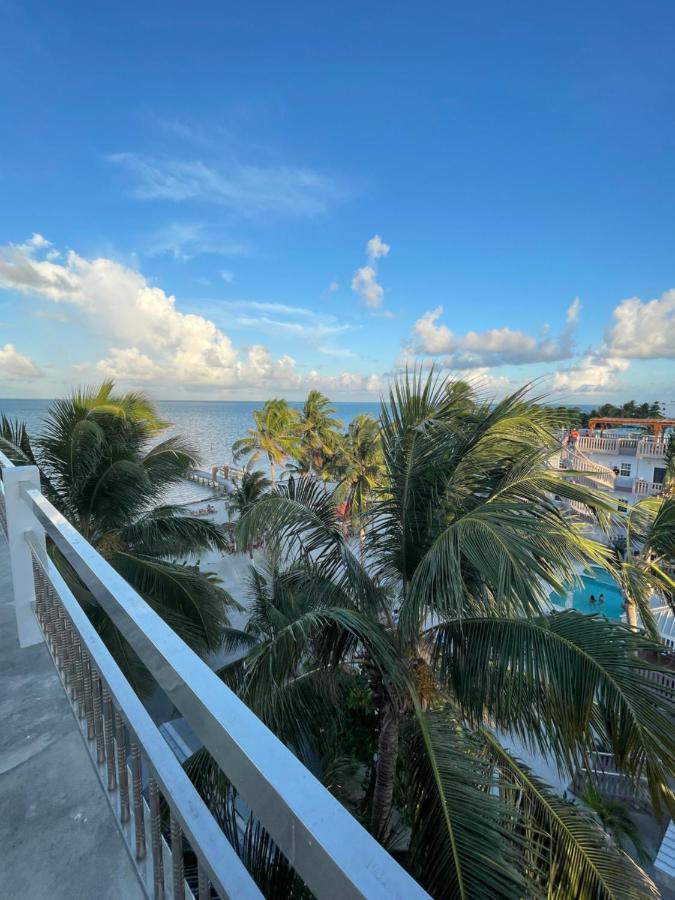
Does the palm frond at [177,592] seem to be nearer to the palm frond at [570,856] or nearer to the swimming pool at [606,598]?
the palm frond at [570,856]

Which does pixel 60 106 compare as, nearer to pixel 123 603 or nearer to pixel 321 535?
pixel 321 535

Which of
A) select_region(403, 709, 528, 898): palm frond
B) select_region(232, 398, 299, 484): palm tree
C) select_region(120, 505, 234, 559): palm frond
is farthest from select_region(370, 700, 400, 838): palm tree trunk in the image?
select_region(232, 398, 299, 484): palm tree

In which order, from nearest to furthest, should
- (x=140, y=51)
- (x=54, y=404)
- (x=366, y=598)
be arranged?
(x=366, y=598) < (x=54, y=404) < (x=140, y=51)

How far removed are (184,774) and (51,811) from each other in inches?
33.1

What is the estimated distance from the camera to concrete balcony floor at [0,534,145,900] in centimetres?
119

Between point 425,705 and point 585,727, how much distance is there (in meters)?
1.43

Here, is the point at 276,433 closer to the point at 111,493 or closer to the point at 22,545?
the point at 111,493

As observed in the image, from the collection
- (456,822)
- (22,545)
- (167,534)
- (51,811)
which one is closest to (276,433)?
(167,534)

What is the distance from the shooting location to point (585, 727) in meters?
2.63

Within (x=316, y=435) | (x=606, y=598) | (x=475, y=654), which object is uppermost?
(x=316, y=435)

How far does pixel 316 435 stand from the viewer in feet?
73.9

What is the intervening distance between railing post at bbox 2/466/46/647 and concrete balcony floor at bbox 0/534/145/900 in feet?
1.31

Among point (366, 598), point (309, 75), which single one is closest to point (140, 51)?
point (309, 75)

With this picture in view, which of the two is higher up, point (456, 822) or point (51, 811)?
point (51, 811)
